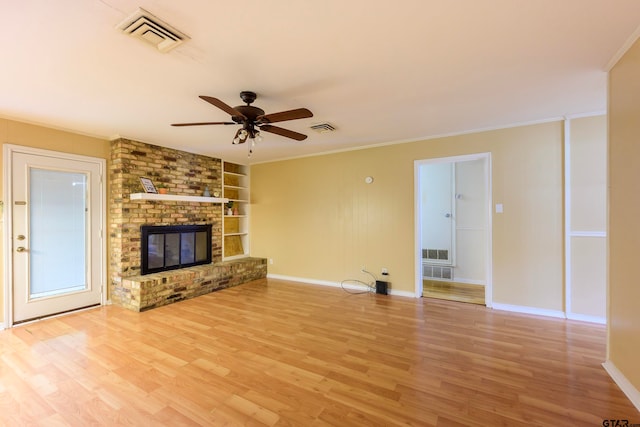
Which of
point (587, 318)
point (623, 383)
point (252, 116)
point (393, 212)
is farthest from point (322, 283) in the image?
point (623, 383)

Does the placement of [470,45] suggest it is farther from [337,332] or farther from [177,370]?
[177,370]

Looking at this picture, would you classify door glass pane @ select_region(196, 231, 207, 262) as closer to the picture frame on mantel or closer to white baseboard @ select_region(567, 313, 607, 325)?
the picture frame on mantel

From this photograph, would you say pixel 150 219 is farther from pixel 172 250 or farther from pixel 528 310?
pixel 528 310

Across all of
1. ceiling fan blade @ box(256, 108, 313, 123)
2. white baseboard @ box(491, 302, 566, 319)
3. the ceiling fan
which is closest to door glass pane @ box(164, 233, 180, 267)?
the ceiling fan

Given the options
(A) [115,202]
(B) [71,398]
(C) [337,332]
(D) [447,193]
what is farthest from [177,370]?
(D) [447,193]

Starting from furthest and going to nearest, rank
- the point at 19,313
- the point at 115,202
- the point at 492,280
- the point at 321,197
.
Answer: the point at 321,197 < the point at 115,202 < the point at 492,280 < the point at 19,313

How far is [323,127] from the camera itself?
3.67 meters

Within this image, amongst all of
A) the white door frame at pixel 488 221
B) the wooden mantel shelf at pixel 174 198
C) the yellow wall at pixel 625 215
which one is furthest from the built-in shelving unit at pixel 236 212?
the yellow wall at pixel 625 215

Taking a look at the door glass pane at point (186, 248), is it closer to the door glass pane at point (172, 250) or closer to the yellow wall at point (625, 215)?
the door glass pane at point (172, 250)

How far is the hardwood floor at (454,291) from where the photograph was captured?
14.0 feet

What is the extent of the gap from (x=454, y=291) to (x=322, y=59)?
4.26 m

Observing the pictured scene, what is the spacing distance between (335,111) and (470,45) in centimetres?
151

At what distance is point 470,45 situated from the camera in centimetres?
194

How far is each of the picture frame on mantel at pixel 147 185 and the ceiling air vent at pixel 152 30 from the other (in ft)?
9.75
